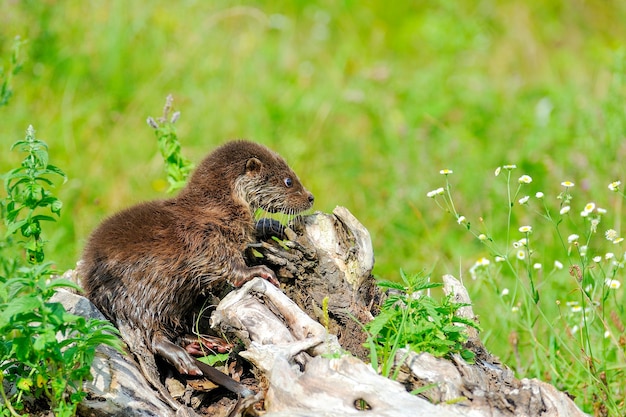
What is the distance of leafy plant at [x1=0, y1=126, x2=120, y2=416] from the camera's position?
11.2 ft

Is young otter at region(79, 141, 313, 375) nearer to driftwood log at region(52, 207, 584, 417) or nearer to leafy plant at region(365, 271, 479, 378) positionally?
driftwood log at region(52, 207, 584, 417)

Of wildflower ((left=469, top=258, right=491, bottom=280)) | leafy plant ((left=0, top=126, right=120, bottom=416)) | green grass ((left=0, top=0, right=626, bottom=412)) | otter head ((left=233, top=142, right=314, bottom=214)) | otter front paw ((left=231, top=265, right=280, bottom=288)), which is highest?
green grass ((left=0, top=0, right=626, bottom=412))

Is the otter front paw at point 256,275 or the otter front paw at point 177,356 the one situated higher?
the otter front paw at point 256,275

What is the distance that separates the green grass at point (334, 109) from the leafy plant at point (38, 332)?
287cm

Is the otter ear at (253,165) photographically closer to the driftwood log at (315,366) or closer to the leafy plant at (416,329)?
the driftwood log at (315,366)

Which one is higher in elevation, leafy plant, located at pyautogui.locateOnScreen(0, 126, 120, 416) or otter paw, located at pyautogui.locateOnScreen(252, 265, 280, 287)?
otter paw, located at pyautogui.locateOnScreen(252, 265, 280, 287)

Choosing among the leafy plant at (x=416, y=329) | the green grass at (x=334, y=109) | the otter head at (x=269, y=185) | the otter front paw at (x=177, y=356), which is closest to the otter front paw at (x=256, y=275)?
the otter front paw at (x=177, y=356)

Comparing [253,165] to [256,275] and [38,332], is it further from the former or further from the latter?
[38,332]

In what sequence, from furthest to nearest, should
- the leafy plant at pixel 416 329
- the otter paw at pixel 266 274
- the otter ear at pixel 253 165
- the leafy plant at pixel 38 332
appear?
the otter ear at pixel 253 165
the otter paw at pixel 266 274
the leafy plant at pixel 416 329
the leafy plant at pixel 38 332

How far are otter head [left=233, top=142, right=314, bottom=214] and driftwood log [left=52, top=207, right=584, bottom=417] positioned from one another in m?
0.60

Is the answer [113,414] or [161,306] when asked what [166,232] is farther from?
[113,414]

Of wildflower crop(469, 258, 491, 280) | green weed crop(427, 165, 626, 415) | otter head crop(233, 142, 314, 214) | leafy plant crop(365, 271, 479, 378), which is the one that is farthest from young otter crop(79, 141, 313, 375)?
wildflower crop(469, 258, 491, 280)

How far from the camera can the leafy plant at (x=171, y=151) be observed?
554 centimetres

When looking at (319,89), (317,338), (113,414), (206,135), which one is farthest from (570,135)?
(113,414)
